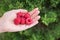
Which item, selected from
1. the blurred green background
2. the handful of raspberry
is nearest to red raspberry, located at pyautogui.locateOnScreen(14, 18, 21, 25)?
the handful of raspberry

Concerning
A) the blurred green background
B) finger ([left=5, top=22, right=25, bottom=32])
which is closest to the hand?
finger ([left=5, top=22, right=25, bottom=32])

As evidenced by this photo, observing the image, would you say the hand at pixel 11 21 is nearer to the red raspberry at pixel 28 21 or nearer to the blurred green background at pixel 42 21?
the red raspberry at pixel 28 21

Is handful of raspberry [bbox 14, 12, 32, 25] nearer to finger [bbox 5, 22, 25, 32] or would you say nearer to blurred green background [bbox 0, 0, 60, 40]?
finger [bbox 5, 22, 25, 32]

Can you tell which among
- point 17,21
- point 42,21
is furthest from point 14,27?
point 42,21

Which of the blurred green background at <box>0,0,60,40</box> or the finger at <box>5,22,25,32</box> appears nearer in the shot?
the finger at <box>5,22,25,32</box>

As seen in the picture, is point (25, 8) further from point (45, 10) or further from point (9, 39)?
point (9, 39)

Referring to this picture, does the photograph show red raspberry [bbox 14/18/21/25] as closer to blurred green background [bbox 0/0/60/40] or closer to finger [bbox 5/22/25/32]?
finger [bbox 5/22/25/32]

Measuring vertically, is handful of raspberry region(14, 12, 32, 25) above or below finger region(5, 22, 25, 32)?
above

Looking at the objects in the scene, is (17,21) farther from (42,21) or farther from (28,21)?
(42,21)
